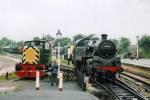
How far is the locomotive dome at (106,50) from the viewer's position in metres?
34.2

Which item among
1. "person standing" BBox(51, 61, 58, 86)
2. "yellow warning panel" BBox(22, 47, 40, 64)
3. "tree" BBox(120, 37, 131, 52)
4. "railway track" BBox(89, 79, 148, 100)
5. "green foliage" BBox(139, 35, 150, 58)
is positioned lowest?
"railway track" BBox(89, 79, 148, 100)

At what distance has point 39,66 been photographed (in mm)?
33250

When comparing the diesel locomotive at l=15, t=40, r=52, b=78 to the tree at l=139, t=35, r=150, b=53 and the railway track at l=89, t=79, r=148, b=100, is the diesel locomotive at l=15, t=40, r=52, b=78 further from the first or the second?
the tree at l=139, t=35, r=150, b=53

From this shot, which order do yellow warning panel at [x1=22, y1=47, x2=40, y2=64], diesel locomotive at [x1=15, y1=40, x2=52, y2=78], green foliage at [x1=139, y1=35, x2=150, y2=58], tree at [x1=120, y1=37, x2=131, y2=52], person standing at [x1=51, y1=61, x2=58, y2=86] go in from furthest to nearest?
1. tree at [x1=120, y1=37, x2=131, y2=52]
2. green foliage at [x1=139, y1=35, x2=150, y2=58]
3. yellow warning panel at [x1=22, y1=47, x2=40, y2=64]
4. diesel locomotive at [x1=15, y1=40, x2=52, y2=78]
5. person standing at [x1=51, y1=61, x2=58, y2=86]

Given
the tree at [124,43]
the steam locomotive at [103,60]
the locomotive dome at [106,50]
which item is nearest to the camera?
the steam locomotive at [103,60]

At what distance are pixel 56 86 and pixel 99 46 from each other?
7074 mm

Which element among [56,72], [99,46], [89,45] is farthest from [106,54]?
[56,72]

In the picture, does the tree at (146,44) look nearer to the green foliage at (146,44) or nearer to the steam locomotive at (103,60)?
the green foliage at (146,44)

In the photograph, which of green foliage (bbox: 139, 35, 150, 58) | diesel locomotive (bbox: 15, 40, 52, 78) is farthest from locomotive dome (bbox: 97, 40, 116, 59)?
green foliage (bbox: 139, 35, 150, 58)

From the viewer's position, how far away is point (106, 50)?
34219mm

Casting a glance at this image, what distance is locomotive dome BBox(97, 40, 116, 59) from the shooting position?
34188mm

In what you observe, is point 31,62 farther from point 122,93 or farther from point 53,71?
point 122,93

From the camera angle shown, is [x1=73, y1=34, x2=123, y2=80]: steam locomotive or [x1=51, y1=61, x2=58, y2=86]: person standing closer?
[x1=51, y1=61, x2=58, y2=86]: person standing

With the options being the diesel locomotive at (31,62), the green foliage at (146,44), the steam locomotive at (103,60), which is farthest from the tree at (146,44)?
the diesel locomotive at (31,62)
